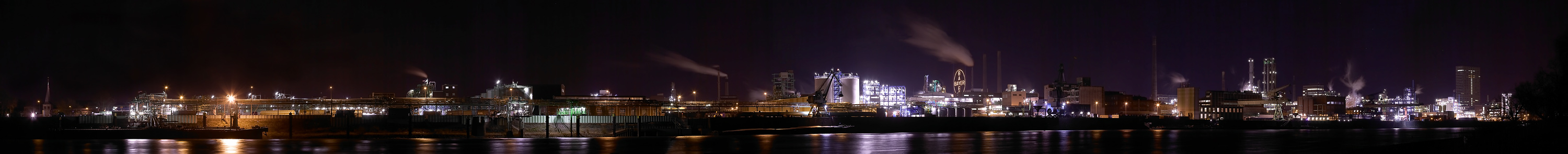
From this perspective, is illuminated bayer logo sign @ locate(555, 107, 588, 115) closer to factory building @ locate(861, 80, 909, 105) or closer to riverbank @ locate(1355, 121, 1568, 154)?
riverbank @ locate(1355, 121, 1568, 154)

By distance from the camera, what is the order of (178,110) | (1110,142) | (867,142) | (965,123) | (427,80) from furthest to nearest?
(427,80), (965,123), (178,110), (1110,142), (867,142)

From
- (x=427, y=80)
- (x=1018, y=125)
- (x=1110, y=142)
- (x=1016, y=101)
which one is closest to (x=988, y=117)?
(x=1018, y=125)

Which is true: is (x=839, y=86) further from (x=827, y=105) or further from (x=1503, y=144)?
(x=1503, y=144)

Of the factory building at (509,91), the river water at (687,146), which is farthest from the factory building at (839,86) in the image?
the river water at (687,146)

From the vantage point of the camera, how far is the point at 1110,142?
38062 millimetres

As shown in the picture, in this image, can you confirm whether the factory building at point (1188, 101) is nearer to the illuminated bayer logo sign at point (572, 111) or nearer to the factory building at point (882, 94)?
the factory building at point (882, 94)

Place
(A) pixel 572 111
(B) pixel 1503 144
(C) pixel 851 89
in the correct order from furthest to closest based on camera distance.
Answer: (C) pixel 851 89 → (A) pixel 572 111 → (B) pixel 1503 144

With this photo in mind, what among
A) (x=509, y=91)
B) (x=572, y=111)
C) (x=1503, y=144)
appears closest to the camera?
(x=1503, y=144)

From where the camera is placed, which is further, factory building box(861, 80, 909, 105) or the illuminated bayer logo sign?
factory building box(861, 80, 909, 105)

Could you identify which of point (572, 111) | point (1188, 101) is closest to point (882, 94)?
point (1188, 101)

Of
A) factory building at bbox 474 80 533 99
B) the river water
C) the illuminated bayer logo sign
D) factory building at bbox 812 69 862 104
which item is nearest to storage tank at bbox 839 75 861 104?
factory building at bbox 812 69 862 104

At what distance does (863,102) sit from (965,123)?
59.8m

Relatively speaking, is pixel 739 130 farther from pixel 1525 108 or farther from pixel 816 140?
pixel 1525 108

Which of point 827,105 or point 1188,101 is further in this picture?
point 1188,101
